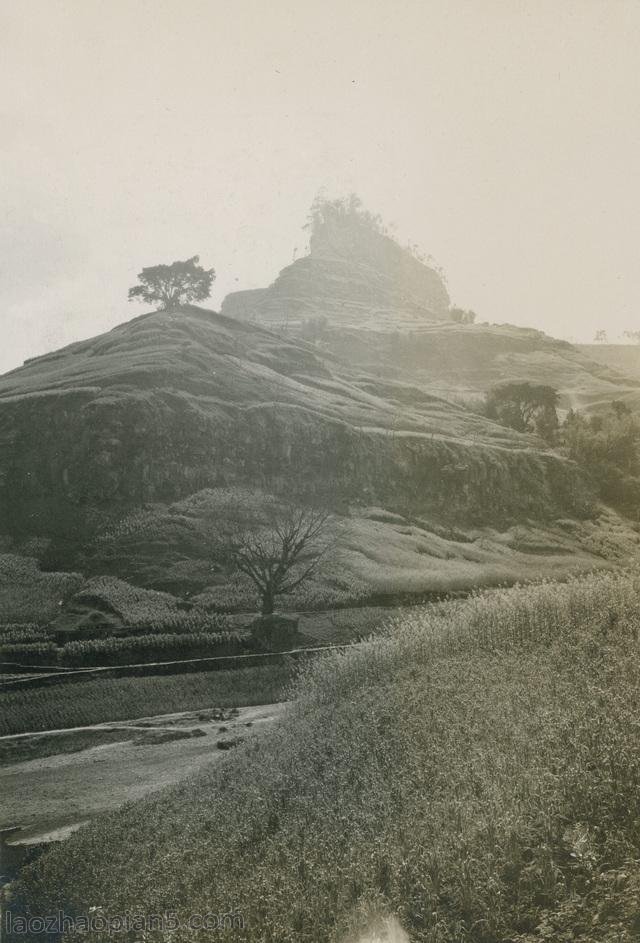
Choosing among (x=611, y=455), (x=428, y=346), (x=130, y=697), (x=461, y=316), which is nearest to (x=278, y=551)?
(x=130, y=697)

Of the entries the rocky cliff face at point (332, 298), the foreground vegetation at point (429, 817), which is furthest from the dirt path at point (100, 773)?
the rocky cliff face at point (332, 298)

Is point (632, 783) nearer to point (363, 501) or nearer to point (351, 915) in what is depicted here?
point (351, 915)

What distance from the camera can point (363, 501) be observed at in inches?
2194

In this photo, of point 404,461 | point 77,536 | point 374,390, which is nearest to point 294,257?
point 374,390

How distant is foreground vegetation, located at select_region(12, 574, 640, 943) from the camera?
273 inches

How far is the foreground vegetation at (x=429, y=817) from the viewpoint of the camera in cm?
693

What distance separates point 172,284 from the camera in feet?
328

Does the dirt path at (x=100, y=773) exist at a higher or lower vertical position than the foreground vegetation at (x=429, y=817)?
lower

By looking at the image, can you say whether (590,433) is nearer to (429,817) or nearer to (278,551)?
(278,551)

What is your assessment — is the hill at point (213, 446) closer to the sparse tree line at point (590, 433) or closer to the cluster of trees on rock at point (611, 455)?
the cluster of trees on rock at point (611, 455)

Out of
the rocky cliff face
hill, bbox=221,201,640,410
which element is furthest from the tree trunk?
the rocky cliff face

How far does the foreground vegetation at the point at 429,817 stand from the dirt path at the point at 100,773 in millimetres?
1846

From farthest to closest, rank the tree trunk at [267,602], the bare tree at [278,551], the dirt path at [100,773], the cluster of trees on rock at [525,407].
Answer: the cluster of trees on rock at [525,407]
the bare tree at [278,551]
the tree trunk at [267,602]
the dirt path at [100,773]

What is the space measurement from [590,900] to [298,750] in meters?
7.51
